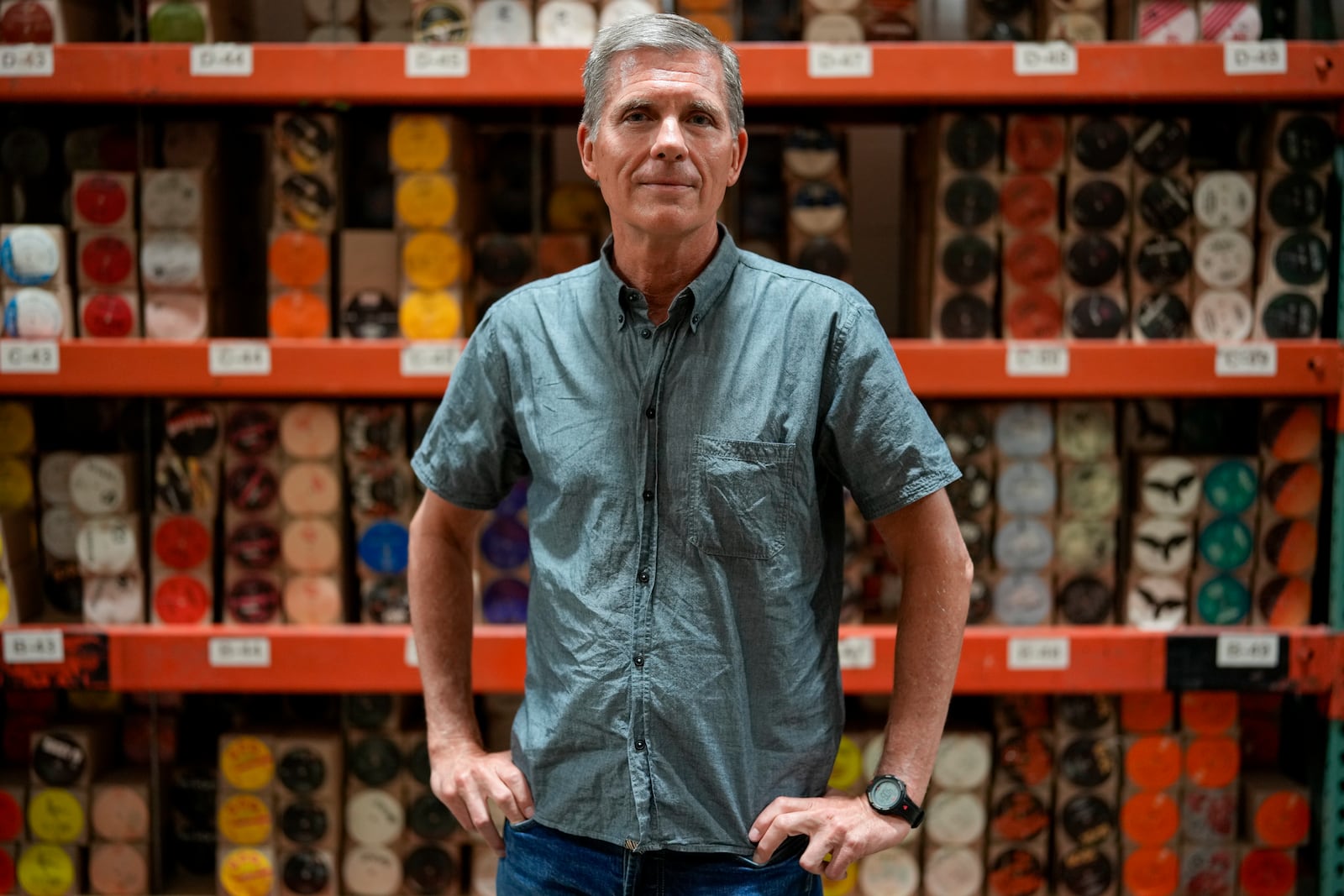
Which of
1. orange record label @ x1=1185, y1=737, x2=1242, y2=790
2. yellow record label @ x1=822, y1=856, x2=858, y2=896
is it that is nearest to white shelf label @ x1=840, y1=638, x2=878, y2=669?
yellow record label @ x1=822, y1=856, x2=858, y2=896

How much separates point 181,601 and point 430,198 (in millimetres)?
813

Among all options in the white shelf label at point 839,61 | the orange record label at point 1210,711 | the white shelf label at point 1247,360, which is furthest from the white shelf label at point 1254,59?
the orange record label at point 1210,711

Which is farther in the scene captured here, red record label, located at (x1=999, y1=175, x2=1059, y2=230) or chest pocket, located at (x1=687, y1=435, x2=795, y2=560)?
red record label, located at (x1=999, y1=175, x2=1059, y2=230)

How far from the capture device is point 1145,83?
1802 millimetres

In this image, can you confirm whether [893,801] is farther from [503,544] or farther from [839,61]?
[839,61]

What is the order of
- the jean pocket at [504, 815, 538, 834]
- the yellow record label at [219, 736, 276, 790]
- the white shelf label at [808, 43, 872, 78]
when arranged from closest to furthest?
the jean pocket at [504, 815, 538, 834] < the white shelf label at [808, 43, 872, 78] < the yellow record label at [219, 736, 276, 790]

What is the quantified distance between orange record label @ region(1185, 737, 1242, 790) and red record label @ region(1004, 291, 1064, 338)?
761 millimetres

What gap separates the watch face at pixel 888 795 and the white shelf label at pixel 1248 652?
107 centimetres

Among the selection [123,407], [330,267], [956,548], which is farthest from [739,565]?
[123,407]

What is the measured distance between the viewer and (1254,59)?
71.0 inches

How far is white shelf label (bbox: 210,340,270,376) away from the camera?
1857 mm

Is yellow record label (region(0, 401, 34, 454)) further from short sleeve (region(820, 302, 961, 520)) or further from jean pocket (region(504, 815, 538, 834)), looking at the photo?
short sleeve (region(820, 302, 961, 520))

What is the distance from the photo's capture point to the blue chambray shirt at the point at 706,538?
3.46 ft

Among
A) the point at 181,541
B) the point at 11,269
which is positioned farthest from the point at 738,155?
the point at 11,269
